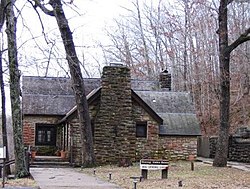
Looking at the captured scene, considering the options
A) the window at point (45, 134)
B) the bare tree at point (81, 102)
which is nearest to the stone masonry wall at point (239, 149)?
the bare tree at point (81, 102)

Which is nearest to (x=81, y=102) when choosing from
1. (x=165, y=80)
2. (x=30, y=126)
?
(x=30, y=126)

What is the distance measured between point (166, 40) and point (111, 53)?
7154 mm

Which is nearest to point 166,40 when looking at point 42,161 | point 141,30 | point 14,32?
point 141,30

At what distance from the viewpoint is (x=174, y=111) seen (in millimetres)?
34969

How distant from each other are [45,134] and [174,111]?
8461mm

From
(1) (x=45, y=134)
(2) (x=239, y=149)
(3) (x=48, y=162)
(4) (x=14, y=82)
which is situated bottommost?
(3) (x=48, y=162)

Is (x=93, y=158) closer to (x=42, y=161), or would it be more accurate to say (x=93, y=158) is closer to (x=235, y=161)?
(x=42, y=161)

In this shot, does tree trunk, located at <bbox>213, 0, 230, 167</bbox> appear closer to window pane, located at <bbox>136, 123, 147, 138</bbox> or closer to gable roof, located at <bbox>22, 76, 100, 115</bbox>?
window pane, located at <bbox>136, 123, 147, 138</bbox>

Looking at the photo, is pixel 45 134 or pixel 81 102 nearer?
pixel 81 102

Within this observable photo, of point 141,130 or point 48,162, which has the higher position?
point 141,130

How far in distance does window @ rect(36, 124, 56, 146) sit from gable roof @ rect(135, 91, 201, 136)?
21.2 feet

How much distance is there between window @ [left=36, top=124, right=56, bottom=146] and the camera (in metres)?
33.9

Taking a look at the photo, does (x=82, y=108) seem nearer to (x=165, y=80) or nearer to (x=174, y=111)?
(x=174, y=111)

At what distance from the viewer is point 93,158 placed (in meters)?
28.1
